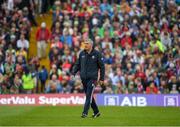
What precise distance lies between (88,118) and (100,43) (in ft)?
39.5

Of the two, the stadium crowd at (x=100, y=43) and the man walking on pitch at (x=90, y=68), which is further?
the stadium crowd at (x=100, y=43)

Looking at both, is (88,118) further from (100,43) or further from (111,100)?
(100,43)

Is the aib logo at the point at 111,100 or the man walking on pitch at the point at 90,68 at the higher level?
the man walking on pitch at the point at 90,68

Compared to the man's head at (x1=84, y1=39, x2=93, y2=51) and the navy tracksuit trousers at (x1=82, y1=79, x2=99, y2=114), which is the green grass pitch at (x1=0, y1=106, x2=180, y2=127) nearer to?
the navy tracksuit trousers at (x1=82, y1=79, x2=99, y2=114)

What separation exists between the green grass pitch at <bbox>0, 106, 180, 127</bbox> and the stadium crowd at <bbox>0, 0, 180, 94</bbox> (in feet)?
19.4

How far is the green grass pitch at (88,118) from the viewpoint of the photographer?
1753 centimetres

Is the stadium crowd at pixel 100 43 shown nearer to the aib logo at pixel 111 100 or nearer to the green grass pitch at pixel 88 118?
the aib logo at pixel 111 100

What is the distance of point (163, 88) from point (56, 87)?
489cm

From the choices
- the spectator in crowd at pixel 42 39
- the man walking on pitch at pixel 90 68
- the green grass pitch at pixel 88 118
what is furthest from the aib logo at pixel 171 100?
the man walking on pitch at pixel 90 68

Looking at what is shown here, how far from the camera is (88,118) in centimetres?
1888

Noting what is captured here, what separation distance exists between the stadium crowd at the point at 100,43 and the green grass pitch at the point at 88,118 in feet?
19.4

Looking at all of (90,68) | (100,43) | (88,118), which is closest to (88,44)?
(90,68)

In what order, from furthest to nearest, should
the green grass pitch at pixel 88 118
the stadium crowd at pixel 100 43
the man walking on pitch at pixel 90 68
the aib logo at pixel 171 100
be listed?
the stadium crowd at pixel 100 43
the aib logo at pixel 171 100
the man walking on pitch at pixel 90 68
the green grass pitch at pixel 88 118

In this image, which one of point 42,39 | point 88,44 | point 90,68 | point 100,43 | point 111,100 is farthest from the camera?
point 42,39
